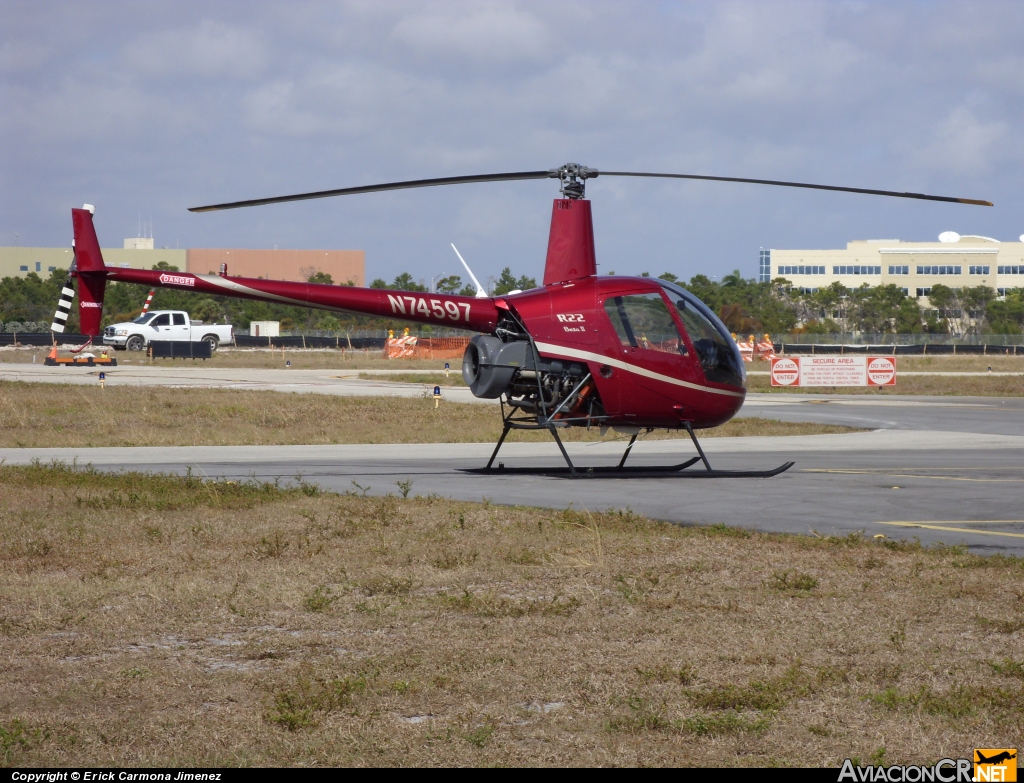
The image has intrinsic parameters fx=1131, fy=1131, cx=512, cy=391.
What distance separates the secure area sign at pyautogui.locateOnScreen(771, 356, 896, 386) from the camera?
1705 inches

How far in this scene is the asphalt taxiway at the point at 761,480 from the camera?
12.4 m

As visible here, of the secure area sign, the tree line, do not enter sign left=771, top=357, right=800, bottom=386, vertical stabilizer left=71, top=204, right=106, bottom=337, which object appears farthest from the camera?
the tree line

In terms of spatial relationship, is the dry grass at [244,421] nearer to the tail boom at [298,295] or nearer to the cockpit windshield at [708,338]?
the tail boom at [298,295]

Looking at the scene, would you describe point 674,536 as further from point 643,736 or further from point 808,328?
point 808,328

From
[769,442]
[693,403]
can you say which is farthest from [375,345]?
[693,403]

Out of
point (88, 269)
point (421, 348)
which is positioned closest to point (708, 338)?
point (88, 269)

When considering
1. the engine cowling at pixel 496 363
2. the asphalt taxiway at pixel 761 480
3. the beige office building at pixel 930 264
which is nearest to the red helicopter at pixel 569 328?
the engine cowling at pixel 496 363

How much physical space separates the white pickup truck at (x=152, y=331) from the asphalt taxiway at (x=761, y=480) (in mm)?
42449

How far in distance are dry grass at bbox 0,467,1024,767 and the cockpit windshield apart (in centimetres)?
517

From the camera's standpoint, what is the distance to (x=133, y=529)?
10930 millimetres

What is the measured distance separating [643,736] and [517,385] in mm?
10686

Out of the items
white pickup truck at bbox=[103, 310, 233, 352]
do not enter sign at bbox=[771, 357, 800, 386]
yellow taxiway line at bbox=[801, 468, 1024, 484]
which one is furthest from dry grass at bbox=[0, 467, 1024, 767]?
white pickup truck at bbox=[103, 310, 233, 352]

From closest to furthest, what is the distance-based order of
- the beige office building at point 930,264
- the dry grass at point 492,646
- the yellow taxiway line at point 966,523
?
the dry grass at point 492,646
the yellow taxiway line at point 966,523
the beige office building at point 930,264

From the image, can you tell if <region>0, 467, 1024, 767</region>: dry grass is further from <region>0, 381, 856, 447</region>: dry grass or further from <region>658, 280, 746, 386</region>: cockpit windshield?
<region>0, 381, 856, 447</region>: dry grass
